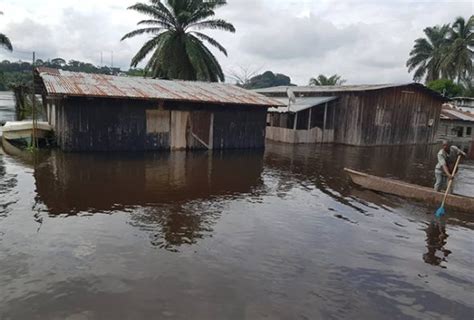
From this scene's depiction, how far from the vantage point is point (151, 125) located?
1856cm

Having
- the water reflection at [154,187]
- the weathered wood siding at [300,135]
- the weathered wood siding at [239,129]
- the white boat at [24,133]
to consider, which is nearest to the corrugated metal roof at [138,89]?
the weathered wood siding at [239,129]

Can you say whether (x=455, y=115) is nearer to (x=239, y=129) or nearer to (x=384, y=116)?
(x=384, y=116)

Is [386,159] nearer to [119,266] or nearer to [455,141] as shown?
[455,141]

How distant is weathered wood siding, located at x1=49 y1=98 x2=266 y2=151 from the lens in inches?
665

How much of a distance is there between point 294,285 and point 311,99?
23.7m

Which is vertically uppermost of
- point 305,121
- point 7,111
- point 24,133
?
point 305,121

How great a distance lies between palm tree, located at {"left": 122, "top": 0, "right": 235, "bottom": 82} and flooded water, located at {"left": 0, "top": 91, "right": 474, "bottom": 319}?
52.6 feet

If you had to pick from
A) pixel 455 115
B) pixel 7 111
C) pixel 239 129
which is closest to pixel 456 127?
pixel 455 115

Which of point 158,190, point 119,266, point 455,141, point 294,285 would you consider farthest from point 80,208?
point 455,141

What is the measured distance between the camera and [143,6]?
27781 mm

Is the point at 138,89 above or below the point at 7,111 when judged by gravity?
above

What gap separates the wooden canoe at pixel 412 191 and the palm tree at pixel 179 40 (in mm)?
17821

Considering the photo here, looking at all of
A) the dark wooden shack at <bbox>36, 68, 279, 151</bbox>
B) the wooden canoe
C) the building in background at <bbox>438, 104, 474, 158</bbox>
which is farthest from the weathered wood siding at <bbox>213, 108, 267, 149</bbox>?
the building in background at <bbox>438, 104, 474, 158</bbox>

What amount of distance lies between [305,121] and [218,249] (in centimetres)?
2303
